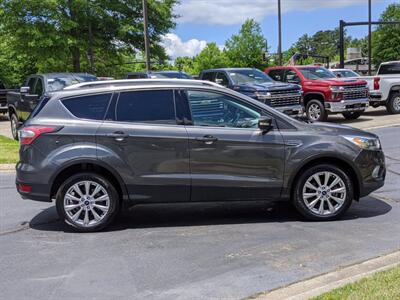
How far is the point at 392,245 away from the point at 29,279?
352 cm

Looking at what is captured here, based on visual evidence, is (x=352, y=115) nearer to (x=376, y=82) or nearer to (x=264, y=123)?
(x=376, y=82)

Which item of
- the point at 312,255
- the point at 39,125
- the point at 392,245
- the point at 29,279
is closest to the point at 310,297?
the point at 312,255

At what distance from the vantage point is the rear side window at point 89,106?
6.55m

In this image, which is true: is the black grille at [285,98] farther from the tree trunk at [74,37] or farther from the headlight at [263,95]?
the tree trunk at [74,37]

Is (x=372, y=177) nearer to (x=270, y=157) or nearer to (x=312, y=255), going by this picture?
(x=270, y=157)

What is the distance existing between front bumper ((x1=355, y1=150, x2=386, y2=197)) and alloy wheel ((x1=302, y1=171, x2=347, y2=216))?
0.25 metres

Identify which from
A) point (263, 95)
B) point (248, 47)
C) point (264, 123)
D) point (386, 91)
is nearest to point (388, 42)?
point (248, 47)

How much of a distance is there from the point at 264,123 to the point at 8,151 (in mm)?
9059

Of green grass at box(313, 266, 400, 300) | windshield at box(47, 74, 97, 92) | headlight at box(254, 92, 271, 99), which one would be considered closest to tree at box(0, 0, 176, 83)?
windshield at box(47, 74, 97, 92)

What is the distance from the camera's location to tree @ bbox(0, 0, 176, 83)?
29881mm

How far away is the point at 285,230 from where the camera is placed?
636 cm

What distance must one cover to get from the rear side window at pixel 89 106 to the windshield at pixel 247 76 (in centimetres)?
1151

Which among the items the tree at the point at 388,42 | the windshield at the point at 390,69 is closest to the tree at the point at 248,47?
the tree at the point at 388,42

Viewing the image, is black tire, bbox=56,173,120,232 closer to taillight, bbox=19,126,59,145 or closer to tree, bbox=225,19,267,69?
taillight, bbox=19,126,59,145
